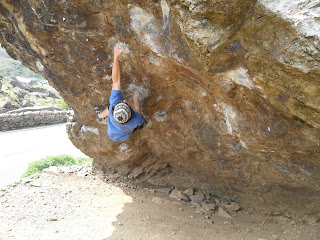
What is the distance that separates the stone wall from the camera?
15133mm

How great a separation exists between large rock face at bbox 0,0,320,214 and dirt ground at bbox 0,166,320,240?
39cm

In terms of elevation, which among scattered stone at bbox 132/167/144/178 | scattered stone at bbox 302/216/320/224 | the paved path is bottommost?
the paved path

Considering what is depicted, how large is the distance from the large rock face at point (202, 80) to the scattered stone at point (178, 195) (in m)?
0.23

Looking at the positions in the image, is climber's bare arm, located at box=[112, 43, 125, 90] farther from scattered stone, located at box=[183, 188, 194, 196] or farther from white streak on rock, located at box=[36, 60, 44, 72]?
scattered stone, located at box=[183, 188, 194, 196]

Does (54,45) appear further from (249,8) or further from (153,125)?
(249,8)

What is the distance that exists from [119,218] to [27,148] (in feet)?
28.0

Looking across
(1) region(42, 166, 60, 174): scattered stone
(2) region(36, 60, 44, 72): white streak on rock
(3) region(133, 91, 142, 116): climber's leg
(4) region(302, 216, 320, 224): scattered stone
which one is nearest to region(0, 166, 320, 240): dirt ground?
(4) region(302, 216, 320, 224): scattered stone

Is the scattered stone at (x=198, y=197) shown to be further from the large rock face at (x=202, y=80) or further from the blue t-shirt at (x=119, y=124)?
the blue t-shirt at (x=119, y=124)

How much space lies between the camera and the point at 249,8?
8.35ft

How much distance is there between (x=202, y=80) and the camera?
11.5ft

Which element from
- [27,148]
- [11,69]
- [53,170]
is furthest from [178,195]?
[11,69]

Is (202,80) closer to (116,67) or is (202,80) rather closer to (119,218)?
(116,67)

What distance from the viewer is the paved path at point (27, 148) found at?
29.1 feet

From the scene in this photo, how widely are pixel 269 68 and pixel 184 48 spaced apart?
983 mm
